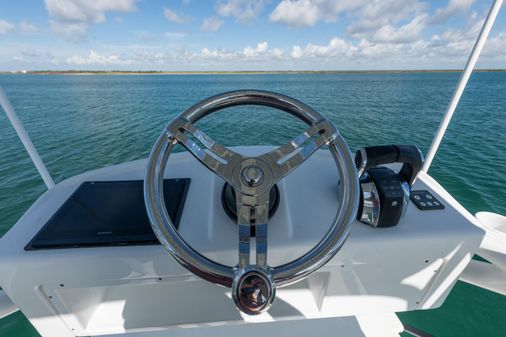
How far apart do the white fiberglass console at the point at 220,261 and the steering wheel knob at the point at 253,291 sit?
12.4 inches

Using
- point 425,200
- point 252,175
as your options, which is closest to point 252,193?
point 252,175

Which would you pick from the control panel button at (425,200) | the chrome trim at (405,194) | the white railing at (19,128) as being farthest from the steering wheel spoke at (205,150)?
the white railing at (19,128)

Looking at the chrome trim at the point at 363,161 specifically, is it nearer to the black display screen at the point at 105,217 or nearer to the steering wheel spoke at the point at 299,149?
the steering wheel spoke at the point at 299,149

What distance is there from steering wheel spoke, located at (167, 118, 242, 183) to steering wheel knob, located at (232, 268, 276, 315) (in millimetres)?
231

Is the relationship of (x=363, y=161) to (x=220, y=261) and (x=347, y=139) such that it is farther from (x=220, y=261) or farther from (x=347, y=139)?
(x=347, y=139)

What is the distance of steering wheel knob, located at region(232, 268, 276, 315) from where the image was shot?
56 cm

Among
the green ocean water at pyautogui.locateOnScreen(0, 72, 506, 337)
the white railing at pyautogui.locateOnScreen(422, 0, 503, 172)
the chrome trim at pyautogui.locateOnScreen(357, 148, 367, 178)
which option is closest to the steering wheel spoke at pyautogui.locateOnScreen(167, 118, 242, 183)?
the chrome trim at pyautogui.locateOnScreen(357, 148, 367, 178)

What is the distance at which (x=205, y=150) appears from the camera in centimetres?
68

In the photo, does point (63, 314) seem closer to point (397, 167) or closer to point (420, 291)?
point (420, 291)

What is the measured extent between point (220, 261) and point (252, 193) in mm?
383

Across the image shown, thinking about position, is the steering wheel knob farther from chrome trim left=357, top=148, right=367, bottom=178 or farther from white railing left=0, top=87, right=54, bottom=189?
white railing left=0, top=87, right=54, bottom=189

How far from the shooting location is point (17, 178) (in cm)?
536

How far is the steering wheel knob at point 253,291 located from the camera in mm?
562

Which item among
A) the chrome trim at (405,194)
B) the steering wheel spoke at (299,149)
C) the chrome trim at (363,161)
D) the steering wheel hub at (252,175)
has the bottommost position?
the chrome trim at (405,194)
